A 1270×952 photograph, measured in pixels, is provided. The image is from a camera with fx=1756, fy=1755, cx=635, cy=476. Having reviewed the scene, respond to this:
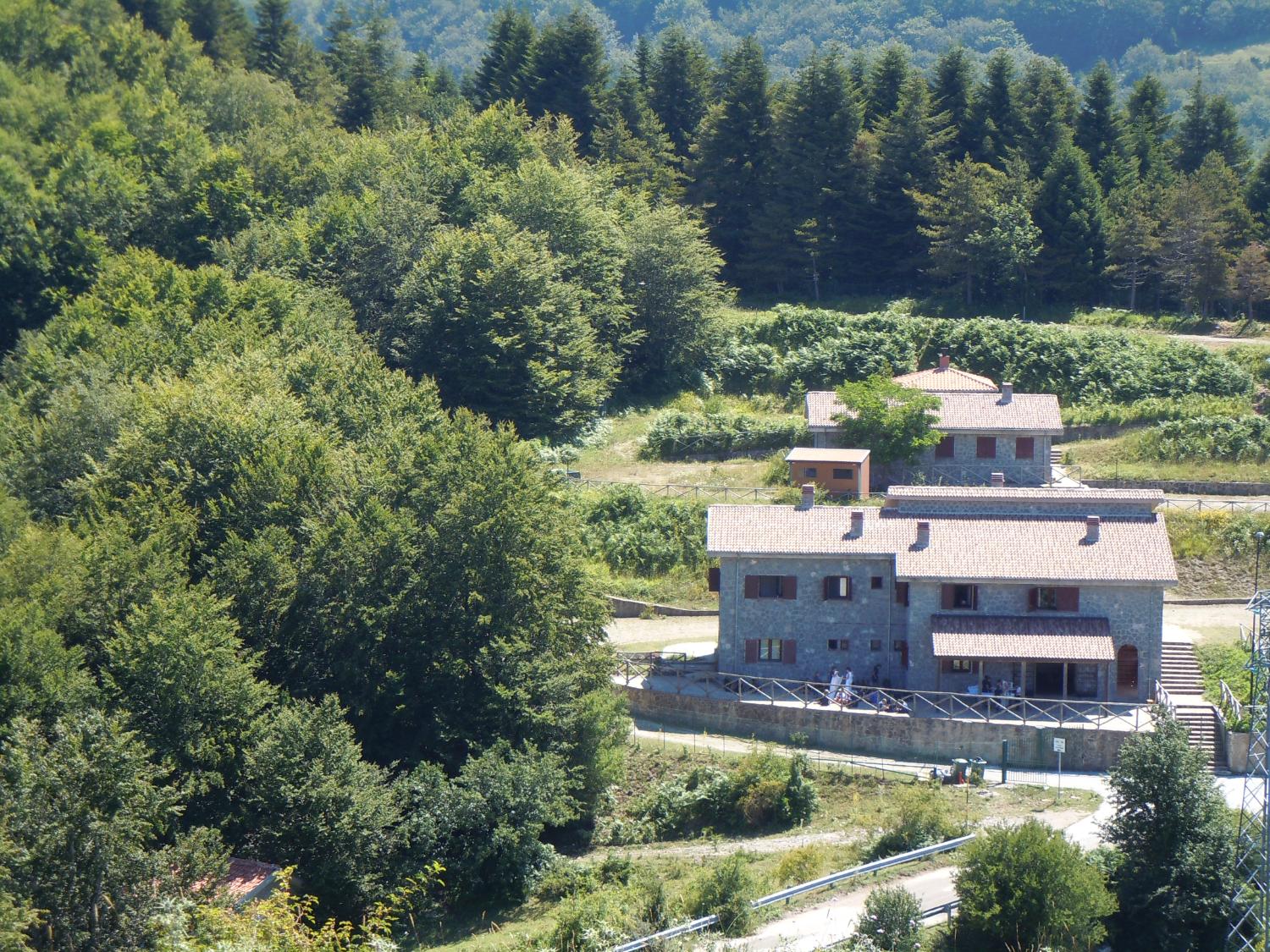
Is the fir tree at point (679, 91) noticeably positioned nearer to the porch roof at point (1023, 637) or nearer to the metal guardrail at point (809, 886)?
the porch roof at point (1023, 637)

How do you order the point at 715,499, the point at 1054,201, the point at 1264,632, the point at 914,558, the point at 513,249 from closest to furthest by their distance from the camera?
the point at 1264,632
the point at 914,558
the point at 715,499
the point at 513,249
the point at 1054,201

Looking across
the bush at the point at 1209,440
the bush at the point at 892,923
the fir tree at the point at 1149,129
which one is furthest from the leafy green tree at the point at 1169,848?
the fir tree at the point at 1149,129

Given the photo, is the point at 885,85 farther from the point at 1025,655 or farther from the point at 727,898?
the point at 727,898

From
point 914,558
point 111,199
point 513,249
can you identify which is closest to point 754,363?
point 513,249

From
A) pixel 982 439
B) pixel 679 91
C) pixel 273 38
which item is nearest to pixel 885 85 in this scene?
pixel 679 91

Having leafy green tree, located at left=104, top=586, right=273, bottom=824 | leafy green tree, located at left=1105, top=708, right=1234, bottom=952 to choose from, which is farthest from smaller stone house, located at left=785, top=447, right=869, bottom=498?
leafy green tree, located at left=104, top=586, right=273, bottom=824

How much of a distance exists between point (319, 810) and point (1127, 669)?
947 inches

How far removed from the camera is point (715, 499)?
64000 mm

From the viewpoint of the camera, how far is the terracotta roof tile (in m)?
51.4

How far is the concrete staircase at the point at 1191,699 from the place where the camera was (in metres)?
47.8

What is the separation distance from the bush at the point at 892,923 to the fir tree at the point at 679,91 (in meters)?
69.5

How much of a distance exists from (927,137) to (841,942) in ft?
192

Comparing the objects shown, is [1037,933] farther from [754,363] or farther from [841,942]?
[754,363]

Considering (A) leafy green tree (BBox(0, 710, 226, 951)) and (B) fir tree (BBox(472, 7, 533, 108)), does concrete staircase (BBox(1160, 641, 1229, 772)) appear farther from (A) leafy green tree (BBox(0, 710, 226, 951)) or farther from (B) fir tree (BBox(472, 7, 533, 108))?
(B) fir tree (BBox(472, 7, 533, 108))
